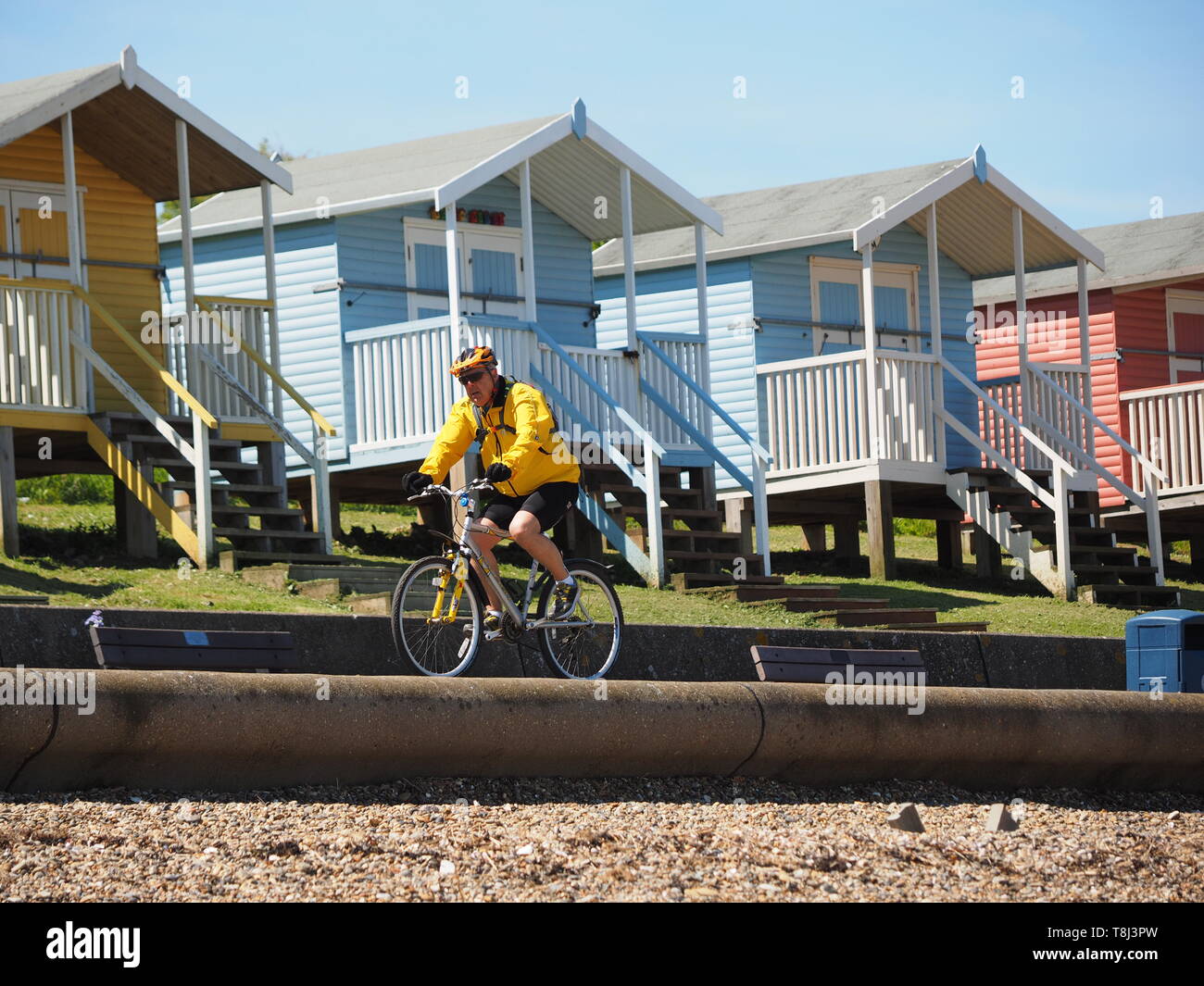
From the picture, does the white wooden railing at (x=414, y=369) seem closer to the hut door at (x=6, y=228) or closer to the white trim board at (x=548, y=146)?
the white trim board at (x=548, y=146)

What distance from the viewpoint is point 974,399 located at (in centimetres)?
2375

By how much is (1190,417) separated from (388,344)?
34.9ft

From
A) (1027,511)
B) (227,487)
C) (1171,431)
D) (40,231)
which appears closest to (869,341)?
(1027,511)

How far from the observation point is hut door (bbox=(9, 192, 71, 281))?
61.9 feet

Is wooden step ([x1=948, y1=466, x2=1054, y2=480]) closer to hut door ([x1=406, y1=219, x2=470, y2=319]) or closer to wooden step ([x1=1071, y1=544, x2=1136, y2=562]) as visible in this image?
wooden step ([x1=1071, y1=544, x2=1136, y2=562])

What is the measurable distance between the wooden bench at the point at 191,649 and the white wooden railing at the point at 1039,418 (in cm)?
1408

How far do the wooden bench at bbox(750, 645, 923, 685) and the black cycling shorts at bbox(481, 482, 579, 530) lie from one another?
4.66 feet

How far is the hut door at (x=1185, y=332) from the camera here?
27.4 m

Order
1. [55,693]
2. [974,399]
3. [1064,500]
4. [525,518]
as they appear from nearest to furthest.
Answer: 1. [55,693]
2. [525,518]
3. [1064,500]
4. [974,399]

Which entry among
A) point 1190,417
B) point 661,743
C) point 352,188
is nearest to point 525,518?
point 661,743

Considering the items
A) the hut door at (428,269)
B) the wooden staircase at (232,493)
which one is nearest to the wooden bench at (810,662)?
the wooden staircase at (232,493)

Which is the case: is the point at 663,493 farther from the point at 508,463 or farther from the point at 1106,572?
the point at 508,463

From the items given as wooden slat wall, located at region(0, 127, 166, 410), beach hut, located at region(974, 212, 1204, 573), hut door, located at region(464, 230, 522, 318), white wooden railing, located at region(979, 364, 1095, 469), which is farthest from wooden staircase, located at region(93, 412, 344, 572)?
beach hut, located at region(974, 212, 1204, 573)
